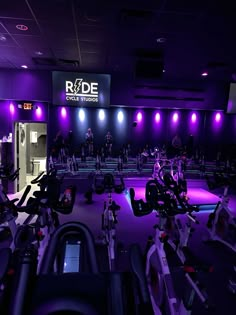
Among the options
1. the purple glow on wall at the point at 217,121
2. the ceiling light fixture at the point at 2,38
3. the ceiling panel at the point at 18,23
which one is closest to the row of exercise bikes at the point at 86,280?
the ceiling panel at the point at 18,23

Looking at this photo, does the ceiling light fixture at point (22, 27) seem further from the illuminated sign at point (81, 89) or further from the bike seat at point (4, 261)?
the bike seat at point (4, 261)

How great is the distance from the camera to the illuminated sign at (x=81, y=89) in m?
7.00

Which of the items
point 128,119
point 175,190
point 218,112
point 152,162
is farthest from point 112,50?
point 218,112

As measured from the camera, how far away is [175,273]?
2971 mm

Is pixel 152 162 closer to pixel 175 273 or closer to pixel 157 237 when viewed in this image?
pixel 175 273

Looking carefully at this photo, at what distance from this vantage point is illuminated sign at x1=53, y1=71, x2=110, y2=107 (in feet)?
23.0

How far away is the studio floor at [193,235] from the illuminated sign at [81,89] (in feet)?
8.29

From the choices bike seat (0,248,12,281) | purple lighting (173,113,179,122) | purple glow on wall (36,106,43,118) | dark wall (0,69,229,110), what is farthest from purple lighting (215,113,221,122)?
bike seat (0,248,12,281)

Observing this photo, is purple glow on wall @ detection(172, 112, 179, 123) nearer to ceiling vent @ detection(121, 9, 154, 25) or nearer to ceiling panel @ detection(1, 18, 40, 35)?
ceiling vent @ detection(121, 9, 154, 25)

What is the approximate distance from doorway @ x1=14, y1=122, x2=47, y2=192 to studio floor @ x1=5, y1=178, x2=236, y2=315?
67.8 inches

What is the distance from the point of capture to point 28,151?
10.1 meters

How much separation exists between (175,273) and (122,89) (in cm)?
595

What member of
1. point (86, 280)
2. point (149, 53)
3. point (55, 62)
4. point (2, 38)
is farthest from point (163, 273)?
point (55, 62)

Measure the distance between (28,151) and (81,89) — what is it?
4.49 meters
